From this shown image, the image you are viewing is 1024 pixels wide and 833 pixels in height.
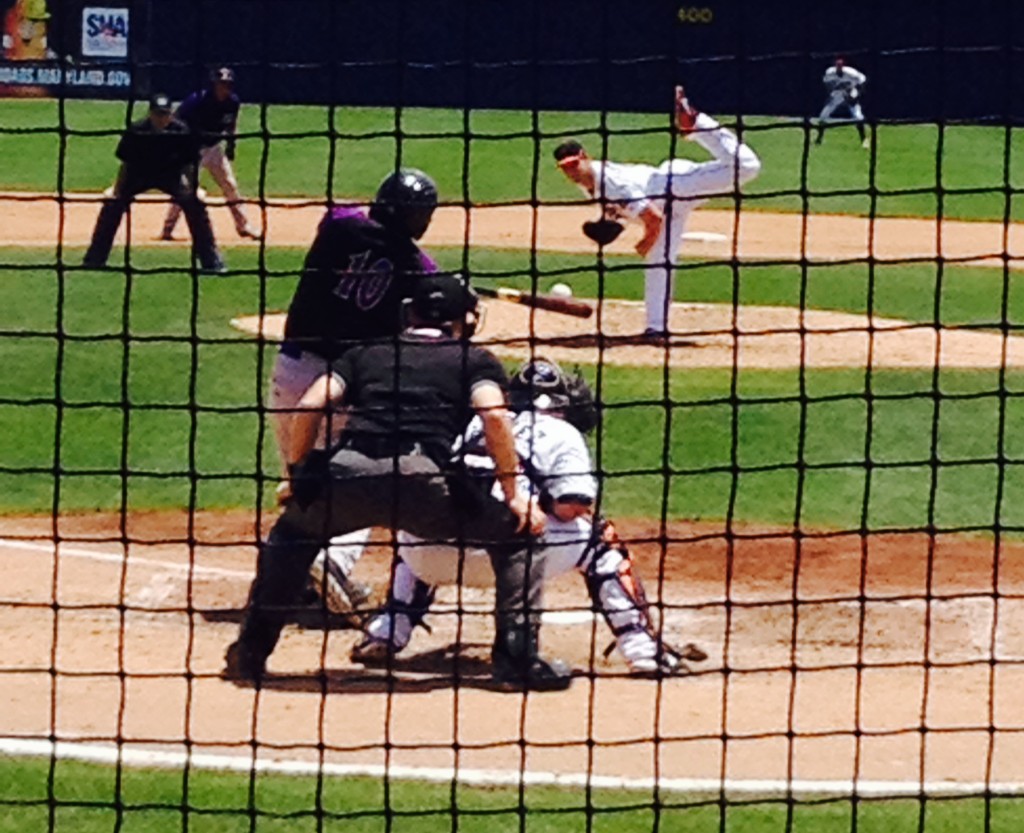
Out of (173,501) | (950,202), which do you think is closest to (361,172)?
(950,202)

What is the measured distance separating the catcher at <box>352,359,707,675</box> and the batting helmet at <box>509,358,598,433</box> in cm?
19

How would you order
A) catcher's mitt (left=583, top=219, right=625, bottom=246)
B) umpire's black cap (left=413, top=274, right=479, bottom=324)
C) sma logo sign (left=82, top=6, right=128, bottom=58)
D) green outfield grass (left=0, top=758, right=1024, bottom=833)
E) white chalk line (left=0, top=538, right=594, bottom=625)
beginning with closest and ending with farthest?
green outfield grass (left=0, top=758, right=1024, bottom=833), umpire's black cap (left=413, top=274, right=479, bottom=324), white chalk line (left=0, top=538, right=594, bottom=625), catcher's mitt (left=583, top=219, right=625, bottom=246), sma logo sign (left=82, top=6, right=128, bottom=58)

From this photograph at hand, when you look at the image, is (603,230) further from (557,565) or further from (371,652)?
(371,652)

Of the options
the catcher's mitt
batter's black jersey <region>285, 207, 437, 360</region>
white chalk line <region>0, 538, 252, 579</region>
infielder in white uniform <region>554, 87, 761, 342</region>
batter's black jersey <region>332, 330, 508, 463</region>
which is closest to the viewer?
batter's black jersey <region>332, 330, 508, 463</region>

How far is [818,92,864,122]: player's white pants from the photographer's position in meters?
32.5

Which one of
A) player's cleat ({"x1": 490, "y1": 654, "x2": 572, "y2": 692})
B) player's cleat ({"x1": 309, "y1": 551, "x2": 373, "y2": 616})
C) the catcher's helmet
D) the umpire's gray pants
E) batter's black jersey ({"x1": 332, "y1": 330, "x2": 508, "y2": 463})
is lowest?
player's cleat ({"x1": 309, "y1": 551, "x2": 373, "y2": 616})

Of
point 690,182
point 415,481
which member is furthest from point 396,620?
point 690,182

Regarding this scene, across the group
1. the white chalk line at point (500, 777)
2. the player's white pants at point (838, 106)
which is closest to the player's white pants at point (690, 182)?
the white chalk line at point (500, 777)

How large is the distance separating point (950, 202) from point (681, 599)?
16739 millimetres

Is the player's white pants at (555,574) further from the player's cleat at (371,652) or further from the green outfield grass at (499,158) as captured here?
the green outfield grass at (499,158)

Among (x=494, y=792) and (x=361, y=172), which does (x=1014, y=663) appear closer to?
(x=494, y=792)

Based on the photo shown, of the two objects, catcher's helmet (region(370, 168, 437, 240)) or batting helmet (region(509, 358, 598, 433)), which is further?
batting helmet (region(509, 358, 598, 433))

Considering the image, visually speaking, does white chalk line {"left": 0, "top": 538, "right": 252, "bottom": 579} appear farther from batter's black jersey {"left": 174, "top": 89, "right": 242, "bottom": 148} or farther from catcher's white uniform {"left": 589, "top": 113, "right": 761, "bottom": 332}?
batter's black jersey {"left": 174, "top": 89, "right": 242, "bottom": 148}

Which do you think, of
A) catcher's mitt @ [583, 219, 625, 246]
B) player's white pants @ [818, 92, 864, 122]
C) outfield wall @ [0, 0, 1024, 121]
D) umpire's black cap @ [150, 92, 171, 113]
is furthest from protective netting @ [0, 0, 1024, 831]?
player's white pants @ [818, 92, 864, 122]
